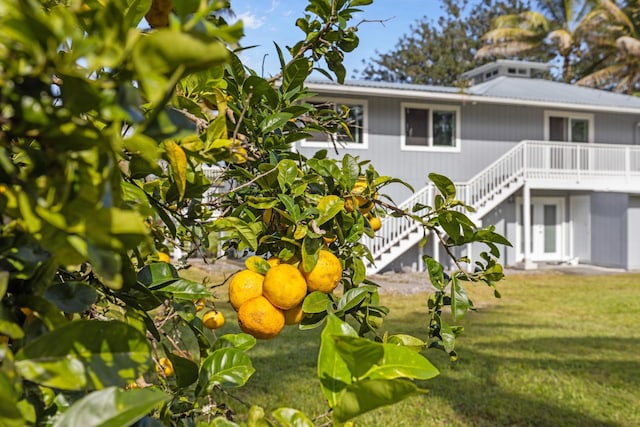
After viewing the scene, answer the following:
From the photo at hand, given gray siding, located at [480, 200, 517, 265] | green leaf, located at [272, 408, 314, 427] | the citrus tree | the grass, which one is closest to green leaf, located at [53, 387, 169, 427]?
the citrus tree

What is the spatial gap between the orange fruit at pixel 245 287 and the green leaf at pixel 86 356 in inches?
25.0

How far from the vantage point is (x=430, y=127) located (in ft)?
47.5

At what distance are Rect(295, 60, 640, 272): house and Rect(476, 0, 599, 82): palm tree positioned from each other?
10.1 m

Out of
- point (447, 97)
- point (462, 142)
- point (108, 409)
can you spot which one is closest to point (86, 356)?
point (108, 409)

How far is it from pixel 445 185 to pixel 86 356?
875 mm

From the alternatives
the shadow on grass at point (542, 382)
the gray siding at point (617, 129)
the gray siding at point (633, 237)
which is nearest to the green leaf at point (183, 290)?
the shadow on grass at point (542, 382)

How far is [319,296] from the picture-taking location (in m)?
1.06

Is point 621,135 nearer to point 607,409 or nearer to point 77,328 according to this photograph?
point 607,409

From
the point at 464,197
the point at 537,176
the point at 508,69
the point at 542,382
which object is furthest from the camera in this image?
the point at 508,69

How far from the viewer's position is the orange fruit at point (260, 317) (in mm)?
1104

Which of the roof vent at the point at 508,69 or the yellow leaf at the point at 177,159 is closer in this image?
the yellow leaf at the point at 177,159

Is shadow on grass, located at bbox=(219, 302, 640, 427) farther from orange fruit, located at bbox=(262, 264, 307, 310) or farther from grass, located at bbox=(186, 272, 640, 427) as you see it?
orange fruit, located at bbox=(262, 264, 307, 310)

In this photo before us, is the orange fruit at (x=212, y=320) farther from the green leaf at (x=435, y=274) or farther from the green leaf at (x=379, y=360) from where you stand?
the green leaf at (x=379, y=360)

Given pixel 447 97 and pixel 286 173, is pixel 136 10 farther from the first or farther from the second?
pixel 447 97
